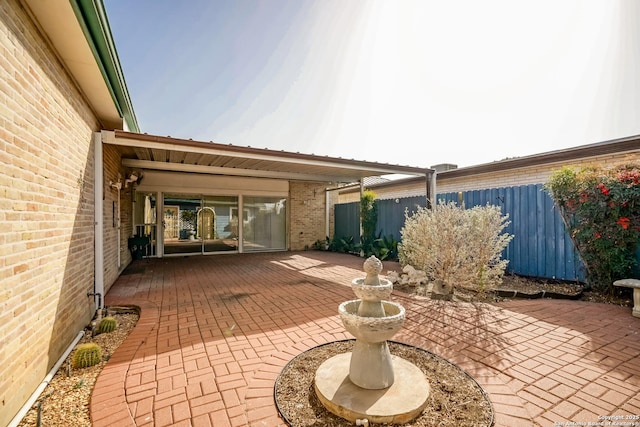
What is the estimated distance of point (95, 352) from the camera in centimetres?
254

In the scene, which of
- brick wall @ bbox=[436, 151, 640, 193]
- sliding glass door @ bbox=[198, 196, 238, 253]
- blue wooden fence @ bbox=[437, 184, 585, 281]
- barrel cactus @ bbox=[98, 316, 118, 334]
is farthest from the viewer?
sliding glass door @ bbox=[198, 196, 238, 253]

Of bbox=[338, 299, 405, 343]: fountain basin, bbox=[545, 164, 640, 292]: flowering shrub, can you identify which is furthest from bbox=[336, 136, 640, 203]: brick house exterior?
bbox=[338, 299, 405, 343]: fountain basin

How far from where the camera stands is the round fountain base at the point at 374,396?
1.76 meters

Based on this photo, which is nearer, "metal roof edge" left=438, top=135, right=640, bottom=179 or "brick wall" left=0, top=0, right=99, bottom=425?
"brick wall" left=0, top=0, right=99, bottom=425

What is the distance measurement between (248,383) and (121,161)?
686 centimetres

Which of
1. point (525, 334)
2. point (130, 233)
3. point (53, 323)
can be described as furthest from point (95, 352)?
point (130, 233)

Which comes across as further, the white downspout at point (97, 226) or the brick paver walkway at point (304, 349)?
the white downspout at point (97, 226)

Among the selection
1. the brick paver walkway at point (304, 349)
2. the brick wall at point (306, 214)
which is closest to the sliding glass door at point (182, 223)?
the brick wall at point (306, 214)

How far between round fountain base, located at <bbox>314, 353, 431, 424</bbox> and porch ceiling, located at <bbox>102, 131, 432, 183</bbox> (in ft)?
15.3

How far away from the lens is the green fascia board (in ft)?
7.55

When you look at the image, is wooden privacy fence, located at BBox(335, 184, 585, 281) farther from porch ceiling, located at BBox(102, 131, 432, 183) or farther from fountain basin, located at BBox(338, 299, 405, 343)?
fountain basin, located at BBox(338, 299, 405, 343)

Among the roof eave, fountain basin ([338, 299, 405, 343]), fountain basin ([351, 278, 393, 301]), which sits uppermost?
the roof eave

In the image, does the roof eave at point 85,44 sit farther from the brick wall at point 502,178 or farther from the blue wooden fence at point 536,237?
the brick wall at point 502,178

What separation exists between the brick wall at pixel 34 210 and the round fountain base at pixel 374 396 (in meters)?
2.00
